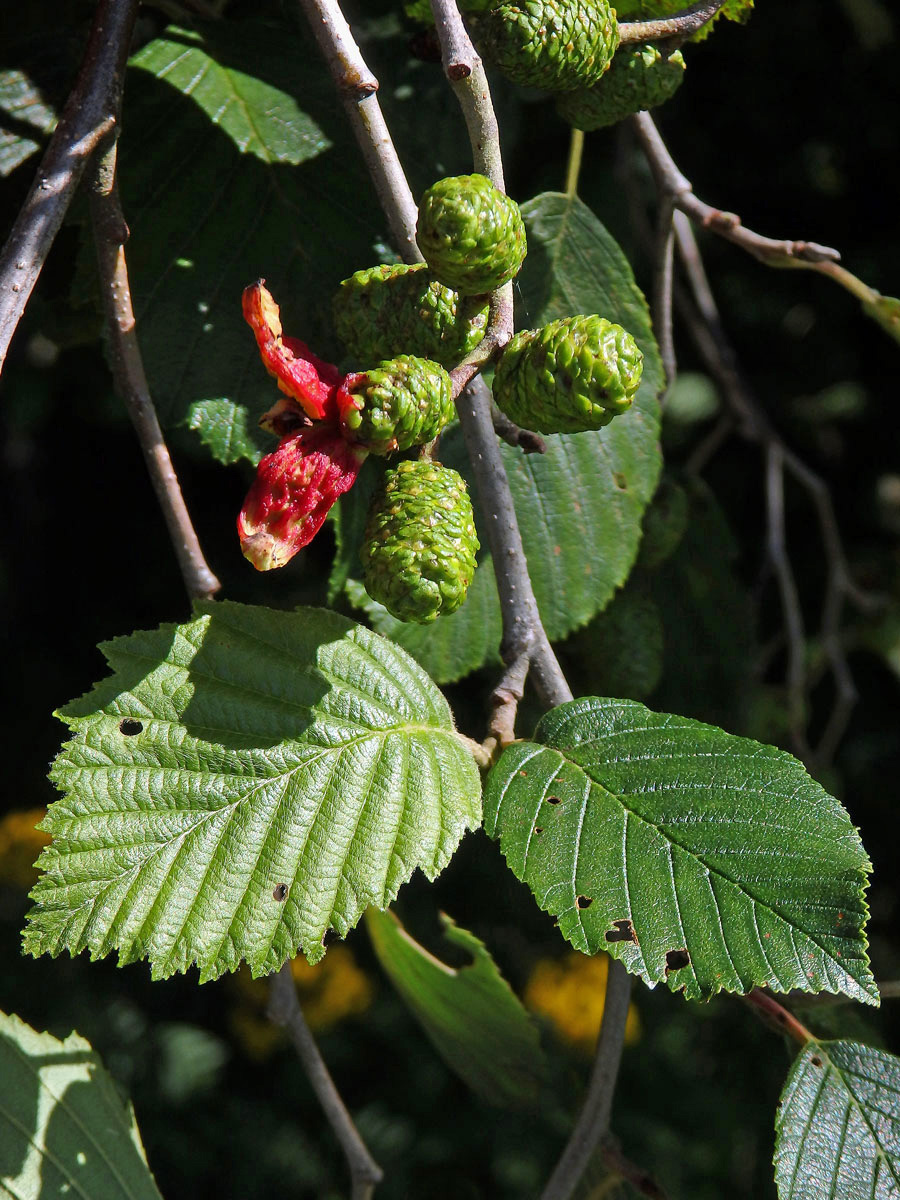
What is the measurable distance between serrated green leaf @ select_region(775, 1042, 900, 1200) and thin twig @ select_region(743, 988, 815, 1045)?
0.02 metres

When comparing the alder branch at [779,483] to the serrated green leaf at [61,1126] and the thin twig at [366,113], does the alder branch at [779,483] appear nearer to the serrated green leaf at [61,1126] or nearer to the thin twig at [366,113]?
the thin twig at [366,113]

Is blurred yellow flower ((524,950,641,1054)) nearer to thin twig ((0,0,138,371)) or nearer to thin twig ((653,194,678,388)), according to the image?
thin twig ((653,194,678,388))

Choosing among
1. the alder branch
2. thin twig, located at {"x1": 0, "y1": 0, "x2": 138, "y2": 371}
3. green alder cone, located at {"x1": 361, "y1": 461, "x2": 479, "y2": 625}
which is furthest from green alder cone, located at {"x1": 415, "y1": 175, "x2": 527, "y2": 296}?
the alder branch

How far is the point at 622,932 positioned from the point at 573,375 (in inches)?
17.7

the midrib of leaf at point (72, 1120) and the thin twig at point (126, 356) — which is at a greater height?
the thin twig at point (126, 356)

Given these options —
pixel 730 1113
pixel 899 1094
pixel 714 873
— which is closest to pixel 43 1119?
pixel 714 873

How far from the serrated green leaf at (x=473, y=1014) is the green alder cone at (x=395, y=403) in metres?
0.60

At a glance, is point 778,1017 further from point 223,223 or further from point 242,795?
point 223,223

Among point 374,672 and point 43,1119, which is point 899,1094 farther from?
point 43,1119

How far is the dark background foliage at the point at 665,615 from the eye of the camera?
194 cm

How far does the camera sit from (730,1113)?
94.9 inches

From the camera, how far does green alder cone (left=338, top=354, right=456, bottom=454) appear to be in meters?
0.77

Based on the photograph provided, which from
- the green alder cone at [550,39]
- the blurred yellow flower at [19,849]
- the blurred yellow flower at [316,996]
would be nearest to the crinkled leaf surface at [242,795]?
the green alder cone at [550,39]

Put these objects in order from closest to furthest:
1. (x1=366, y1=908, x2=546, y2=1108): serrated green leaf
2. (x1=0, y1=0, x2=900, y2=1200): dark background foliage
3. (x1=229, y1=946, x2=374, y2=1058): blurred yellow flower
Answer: (x1=366, y1=908, x2=546, y2=1108): serrated green leaf < (x1=0, y1=0, x2=900, y2=1200): dark background foliage < (x1=229, y1=946, x2=374, y2=1058): blurred yellow flower
